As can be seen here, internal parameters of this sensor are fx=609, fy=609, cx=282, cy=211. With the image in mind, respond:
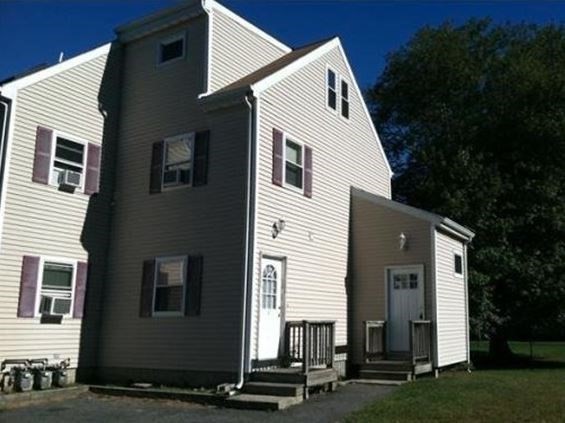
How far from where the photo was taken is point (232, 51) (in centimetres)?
1428

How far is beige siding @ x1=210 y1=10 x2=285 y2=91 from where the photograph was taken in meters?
13.6

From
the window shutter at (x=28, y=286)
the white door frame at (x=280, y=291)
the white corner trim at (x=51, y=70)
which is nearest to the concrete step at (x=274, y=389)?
the white door frame at (x=280, y=291)

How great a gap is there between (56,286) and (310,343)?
536 centimetres

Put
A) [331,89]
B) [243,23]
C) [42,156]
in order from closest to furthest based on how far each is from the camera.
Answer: [42,156], [243,23], [331,89]

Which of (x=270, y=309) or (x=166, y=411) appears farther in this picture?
(x=270, y=309)

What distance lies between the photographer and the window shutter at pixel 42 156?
40.4ft

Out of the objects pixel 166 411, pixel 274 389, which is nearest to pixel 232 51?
pixel 274 389

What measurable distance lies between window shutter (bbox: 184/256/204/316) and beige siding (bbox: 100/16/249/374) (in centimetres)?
12

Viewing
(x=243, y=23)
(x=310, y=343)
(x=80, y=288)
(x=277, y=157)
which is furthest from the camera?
(x=243, y=23)

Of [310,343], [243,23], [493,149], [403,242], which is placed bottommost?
[310,343]

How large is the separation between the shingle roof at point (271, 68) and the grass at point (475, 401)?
6.72 meters

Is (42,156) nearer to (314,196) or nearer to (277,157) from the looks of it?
(277,157)

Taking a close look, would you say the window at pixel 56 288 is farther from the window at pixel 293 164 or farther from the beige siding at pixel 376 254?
the beige siding at pixel 376 254

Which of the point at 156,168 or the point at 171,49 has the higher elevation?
the point at 171,49
